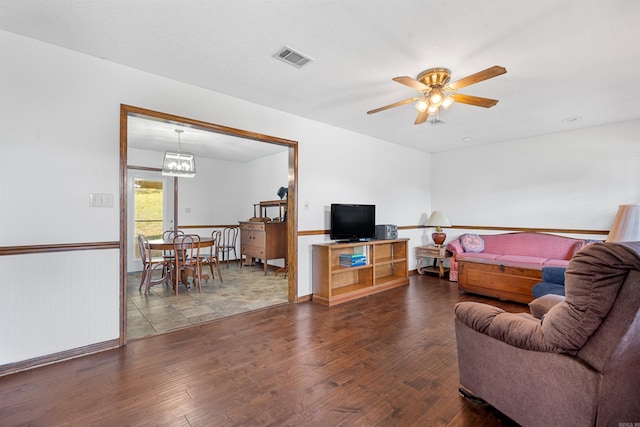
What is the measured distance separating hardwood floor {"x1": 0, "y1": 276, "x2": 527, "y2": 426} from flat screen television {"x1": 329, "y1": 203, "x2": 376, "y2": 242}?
143cm

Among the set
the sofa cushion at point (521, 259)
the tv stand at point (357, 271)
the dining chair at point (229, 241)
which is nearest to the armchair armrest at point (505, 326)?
the tv stand at point (357, 271)

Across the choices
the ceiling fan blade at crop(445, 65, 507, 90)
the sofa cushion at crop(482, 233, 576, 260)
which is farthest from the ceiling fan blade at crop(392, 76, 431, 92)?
the sofa cushion at crop(482, 233, 576, 260)

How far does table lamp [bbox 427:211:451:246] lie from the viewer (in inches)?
217

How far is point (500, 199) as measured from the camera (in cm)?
530

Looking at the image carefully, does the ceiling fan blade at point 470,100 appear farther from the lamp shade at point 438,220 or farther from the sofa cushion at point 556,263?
the lamp shade at point 438,220

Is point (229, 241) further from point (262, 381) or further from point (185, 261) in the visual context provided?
point (262, 381)

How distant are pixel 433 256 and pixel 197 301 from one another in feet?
13.4

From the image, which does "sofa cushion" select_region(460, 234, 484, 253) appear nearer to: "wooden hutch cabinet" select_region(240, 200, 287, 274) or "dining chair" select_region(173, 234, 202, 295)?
"wooden hutch cabinet" select_region(240, 200, 287, 274)

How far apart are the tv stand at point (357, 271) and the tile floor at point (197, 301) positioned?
639 mm

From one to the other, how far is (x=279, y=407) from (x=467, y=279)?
3.50 metres

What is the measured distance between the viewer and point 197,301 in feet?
12.7

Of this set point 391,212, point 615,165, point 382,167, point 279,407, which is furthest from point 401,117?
point 279,407

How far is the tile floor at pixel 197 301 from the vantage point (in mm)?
3113

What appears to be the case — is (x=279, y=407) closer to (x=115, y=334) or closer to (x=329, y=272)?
(x=115, y=334)
